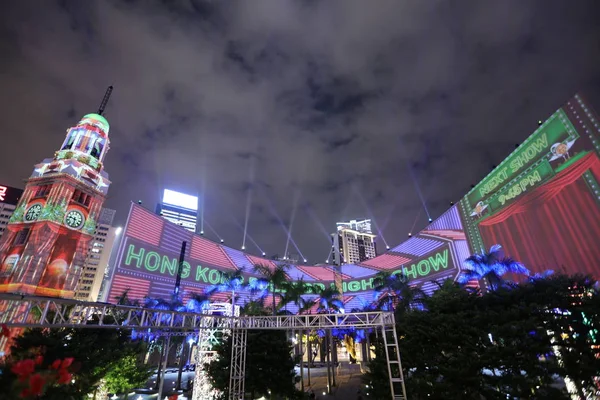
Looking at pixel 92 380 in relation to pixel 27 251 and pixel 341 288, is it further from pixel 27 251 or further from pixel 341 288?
pixel 341 288

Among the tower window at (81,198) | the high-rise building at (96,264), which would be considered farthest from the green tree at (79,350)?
the high-rise building at (96,264)

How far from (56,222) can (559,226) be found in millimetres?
61365

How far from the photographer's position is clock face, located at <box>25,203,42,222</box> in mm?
41719

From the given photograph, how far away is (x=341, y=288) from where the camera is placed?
66.7 meters

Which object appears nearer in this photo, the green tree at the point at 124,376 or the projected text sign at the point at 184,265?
the green tree at the point at 124,376

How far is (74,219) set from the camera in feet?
146

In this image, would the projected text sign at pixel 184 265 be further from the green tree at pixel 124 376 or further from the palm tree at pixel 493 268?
the green tree at pixel 124 376

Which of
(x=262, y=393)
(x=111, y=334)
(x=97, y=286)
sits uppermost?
(x=97, y=286)

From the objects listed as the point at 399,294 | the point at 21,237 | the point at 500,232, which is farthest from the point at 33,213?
the point at 500,232

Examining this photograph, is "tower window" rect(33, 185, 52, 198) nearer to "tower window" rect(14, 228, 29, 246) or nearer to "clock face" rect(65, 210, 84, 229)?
"clock face" rect(65, 210, 84, 229)

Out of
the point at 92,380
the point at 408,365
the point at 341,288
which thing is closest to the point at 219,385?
the point at 92,380

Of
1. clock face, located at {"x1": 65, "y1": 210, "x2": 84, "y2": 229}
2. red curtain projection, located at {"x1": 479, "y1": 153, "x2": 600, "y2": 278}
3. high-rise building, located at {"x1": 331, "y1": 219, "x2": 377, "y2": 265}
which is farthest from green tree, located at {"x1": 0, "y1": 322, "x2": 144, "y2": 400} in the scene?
high-rise building, located at {"x1": 331, "y1": 219, "x2": 377, "y2": 265}

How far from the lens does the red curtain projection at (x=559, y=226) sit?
23.6 m

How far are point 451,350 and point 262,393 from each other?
14114 mm
